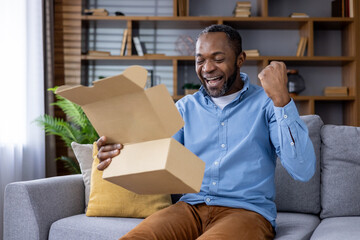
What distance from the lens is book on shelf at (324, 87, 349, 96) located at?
3.95 m

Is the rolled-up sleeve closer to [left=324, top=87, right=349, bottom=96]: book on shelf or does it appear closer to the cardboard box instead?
the cardboard box

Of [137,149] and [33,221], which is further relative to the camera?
[33,221]

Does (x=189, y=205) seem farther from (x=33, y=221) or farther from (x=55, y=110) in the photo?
(x=55, y=110)

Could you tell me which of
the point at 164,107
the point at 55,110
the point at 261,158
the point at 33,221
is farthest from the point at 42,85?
the point at 164,107

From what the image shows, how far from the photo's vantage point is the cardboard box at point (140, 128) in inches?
42.3

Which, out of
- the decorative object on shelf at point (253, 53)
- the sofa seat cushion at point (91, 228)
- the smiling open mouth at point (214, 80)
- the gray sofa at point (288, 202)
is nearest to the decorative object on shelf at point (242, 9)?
the decorative object on shelf at point (253, 53)

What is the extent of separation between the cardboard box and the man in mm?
277

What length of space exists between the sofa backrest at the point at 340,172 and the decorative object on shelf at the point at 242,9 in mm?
2164

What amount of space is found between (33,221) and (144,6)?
2827mm

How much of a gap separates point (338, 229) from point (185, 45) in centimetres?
280

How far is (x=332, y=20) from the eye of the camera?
390 centimetres

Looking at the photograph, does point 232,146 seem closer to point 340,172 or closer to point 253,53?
point 340,172

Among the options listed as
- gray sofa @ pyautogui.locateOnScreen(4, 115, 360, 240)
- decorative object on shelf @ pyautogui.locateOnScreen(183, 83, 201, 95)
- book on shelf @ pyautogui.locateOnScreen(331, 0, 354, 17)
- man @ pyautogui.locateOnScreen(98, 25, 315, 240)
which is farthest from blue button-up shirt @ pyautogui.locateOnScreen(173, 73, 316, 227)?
book on shelf @ pyautogui.locateOnScreen(331, 0, 354, 17)

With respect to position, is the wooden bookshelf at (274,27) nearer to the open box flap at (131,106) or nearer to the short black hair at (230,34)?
the short black hair at (230,34)
